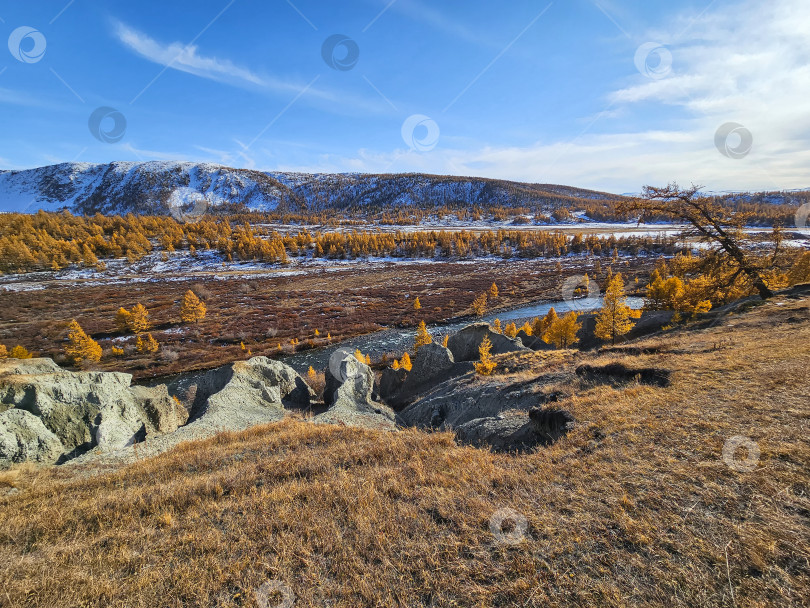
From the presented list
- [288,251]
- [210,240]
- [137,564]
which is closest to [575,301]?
[137,564]

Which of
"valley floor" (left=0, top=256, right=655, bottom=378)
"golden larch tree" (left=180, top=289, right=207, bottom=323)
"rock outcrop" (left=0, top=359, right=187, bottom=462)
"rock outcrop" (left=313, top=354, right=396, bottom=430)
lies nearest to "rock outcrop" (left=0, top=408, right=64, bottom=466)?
"rock outcrop" (left=0, top=359, right=187, bottom=462)

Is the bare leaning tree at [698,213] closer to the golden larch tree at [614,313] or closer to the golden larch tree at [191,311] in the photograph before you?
the golden larch tree at [614,313]

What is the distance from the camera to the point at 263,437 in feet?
42.0

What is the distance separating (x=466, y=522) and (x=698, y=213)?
22520 mm

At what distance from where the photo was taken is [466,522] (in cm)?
561

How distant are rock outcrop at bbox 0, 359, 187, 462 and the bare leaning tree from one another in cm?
2898

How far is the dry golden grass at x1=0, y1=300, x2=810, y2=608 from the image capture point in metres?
4.21

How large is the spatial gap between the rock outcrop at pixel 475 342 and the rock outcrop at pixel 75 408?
27.3m

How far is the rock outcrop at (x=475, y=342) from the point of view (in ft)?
111

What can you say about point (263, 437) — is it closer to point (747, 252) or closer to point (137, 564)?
point (137, 564)

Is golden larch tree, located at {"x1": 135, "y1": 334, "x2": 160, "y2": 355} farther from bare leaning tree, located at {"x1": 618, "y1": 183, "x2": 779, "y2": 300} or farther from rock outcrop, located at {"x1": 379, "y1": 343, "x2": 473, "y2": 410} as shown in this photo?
bare leaning tree, located at {"x1": 618, "y1": 183, "x2": 779, "y2": 300}

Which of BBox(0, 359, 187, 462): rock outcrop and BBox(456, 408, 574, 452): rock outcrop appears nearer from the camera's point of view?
BBox(456, 408, 574, 452): rock outcrop

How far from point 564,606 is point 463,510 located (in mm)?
2265

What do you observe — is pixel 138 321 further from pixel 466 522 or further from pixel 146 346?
pixel 466 522
